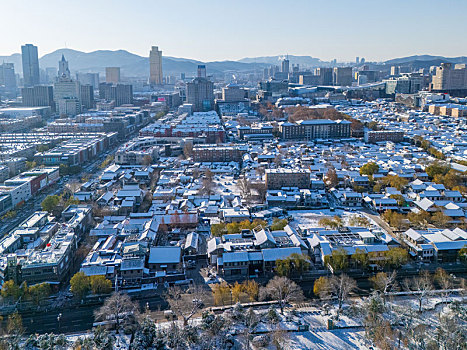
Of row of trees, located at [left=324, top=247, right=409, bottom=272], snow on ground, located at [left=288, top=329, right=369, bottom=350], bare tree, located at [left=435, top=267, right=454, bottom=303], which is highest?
row of trees, located at [left=324, top=247, right=409, bottom=272]

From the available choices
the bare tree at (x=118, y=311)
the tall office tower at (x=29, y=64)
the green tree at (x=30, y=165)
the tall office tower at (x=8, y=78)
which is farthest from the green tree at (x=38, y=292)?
the tall office tower at (x=8, y=78)

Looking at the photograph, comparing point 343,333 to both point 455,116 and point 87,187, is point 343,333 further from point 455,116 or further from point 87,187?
point 455,116

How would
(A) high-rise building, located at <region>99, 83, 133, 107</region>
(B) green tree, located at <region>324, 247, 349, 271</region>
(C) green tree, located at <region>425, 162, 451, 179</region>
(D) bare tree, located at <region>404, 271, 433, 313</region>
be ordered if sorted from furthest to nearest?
(A) high-rise building, located at <region>99, 83, 133, 107</region> → (C) green tree, located at <region>425, 162, 451, 179</region> → (B) green tree, located at <region>324, 247, 349, 271</region> → (D) bare tree, located at <region>404, 271, 433, 313</region>

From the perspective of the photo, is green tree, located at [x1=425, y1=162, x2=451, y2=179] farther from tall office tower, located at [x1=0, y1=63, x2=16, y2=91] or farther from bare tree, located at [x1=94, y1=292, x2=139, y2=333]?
tall office tower, located at [x1=0, y1=63, x2=16, y2=91]

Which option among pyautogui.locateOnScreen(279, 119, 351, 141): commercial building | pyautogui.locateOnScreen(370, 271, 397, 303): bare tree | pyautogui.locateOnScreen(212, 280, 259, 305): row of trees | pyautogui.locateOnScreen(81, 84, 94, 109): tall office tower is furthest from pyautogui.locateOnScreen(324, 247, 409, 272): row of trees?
pyautogui.locateOnScreen(81, 84, 94, 109): tall office tower

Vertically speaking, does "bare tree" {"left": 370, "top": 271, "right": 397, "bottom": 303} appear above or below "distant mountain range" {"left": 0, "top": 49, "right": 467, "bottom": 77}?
below

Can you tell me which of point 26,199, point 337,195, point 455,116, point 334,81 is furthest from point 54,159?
point 334,81
